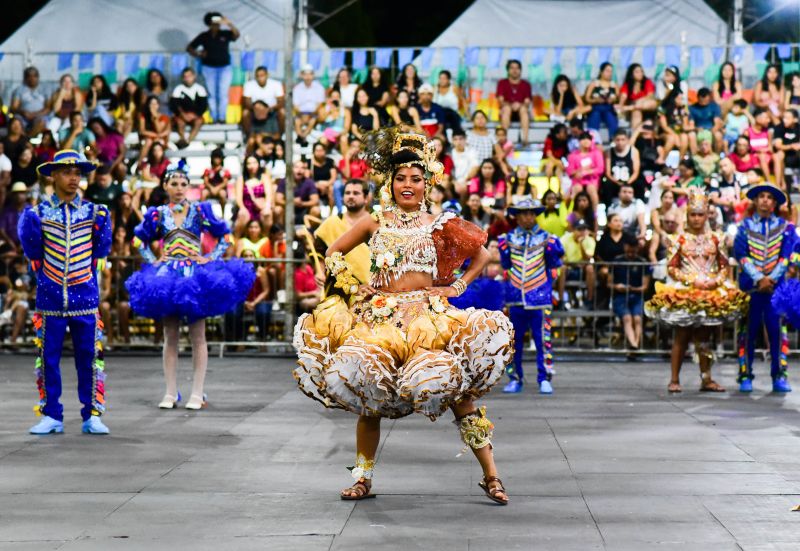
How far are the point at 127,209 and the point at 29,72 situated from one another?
14.1 feet

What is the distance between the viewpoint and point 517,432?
1005 centimetres

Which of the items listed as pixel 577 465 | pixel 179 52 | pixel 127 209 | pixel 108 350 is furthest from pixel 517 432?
pixel 179 52

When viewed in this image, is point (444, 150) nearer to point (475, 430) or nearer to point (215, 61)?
point (215, 61)

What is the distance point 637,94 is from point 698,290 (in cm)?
811

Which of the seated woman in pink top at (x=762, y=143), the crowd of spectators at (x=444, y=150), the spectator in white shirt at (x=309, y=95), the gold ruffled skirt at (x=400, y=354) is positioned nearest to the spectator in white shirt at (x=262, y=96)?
the crowd of spectators at (x=444, y=150)

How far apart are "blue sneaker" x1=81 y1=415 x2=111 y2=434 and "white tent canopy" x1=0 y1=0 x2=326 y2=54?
13695mm

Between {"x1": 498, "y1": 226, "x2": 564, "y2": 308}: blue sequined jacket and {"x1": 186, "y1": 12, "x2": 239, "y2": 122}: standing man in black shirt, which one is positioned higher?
{"x1": 186, "y1": 12, "x2": 239, "y2": 122}: standing man in black shirt

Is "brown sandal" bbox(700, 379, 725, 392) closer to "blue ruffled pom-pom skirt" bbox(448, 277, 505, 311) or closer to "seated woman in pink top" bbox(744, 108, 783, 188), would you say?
"blue ruffled pom-pom skirt" bbox(448, 277, 505, 311)

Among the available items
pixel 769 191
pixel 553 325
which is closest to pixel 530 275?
pixel 769 191

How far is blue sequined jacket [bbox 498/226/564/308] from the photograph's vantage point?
13.6 meters

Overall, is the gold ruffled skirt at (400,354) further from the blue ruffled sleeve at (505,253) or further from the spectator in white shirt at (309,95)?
the spectator in white shirt at (309,95)

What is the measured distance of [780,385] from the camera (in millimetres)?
13297

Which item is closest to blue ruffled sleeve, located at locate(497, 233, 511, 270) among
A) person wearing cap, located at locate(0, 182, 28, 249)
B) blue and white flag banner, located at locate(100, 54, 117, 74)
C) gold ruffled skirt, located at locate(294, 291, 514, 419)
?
gold ruffled skirt, located at locate(294, 291, 514, 419)

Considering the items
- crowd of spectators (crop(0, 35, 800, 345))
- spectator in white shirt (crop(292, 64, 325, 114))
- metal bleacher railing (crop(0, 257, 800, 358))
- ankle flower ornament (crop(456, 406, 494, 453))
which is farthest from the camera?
spectator in white shirt (crop(292, 64, 325, 114))
